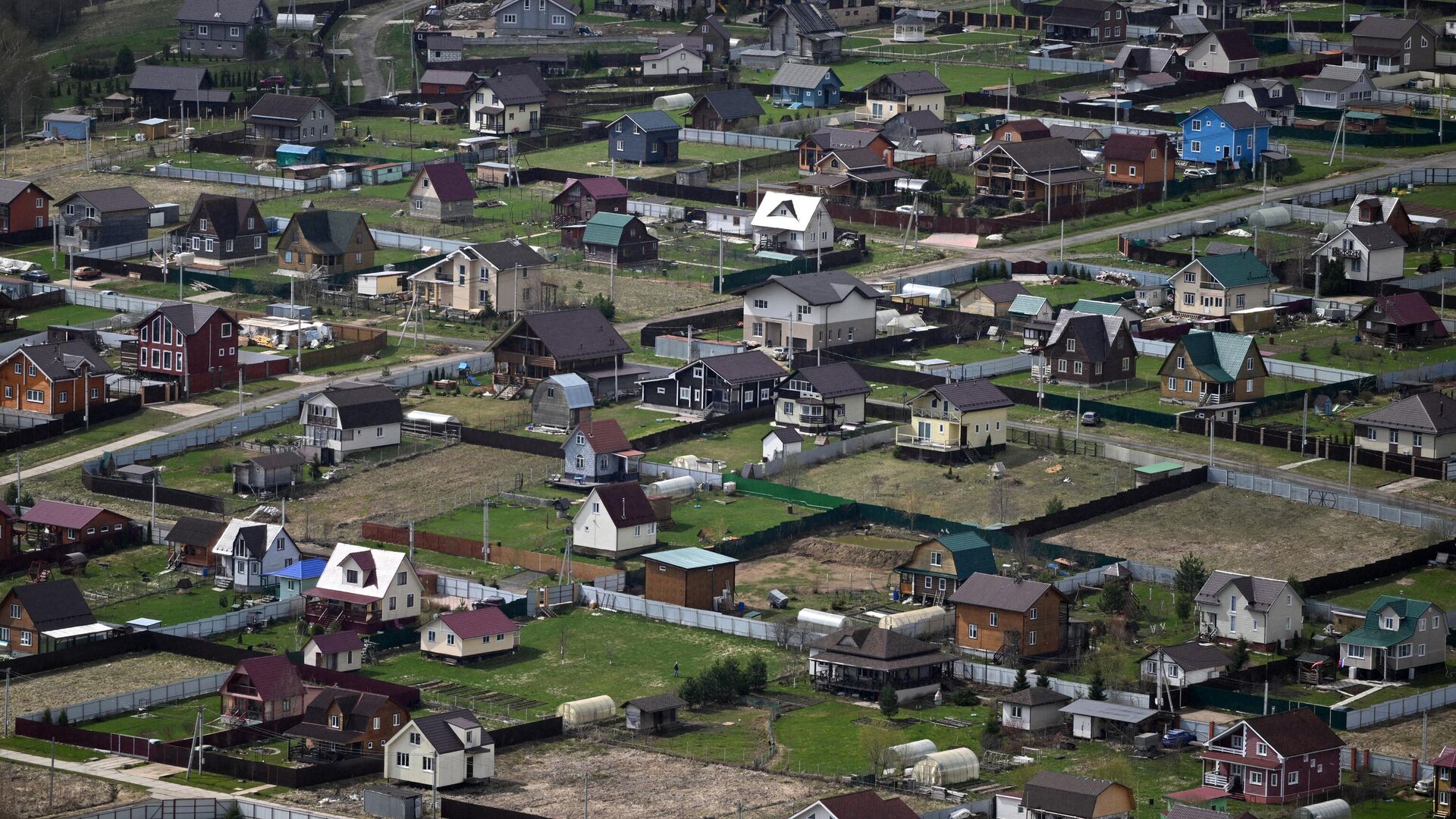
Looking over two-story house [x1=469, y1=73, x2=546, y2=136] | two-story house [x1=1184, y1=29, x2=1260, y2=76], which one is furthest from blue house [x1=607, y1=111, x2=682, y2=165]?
two-story house [x1=1184, y1=29, x2=1260, y2=76]

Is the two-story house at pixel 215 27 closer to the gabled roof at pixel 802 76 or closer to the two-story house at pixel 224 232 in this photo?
the gabled roof at pixel 802 76

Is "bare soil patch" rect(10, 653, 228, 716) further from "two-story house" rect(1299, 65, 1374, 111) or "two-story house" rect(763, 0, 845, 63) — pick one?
"two-story house" rect(763, 0, 845, 63)

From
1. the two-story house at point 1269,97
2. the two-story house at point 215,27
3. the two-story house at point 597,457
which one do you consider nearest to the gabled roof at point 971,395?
the two-story house at point 597,457

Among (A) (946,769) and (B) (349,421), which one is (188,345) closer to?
(B) (349,421)

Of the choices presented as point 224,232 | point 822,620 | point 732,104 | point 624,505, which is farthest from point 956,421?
point 732,104

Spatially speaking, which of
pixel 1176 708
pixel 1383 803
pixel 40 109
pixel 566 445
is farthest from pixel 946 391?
pixel 40 109

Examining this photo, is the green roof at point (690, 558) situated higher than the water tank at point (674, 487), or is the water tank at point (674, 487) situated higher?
the green roof at point (690, 558)
